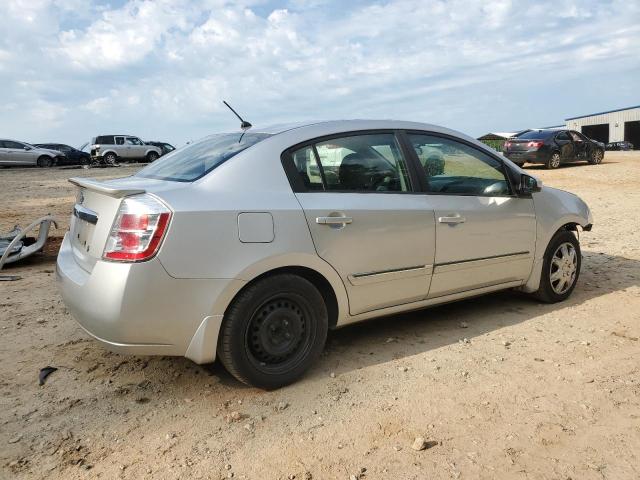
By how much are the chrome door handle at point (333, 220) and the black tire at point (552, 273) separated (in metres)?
2.19

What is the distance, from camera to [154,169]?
156 inches

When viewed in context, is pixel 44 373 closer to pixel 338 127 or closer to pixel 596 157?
pixel 338 127

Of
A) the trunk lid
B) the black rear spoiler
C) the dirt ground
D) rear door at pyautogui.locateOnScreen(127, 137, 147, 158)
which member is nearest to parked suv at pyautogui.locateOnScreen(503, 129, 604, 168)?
the dirt ground

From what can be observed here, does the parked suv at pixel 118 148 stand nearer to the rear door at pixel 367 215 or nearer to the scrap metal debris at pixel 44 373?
the scrap metal debris at pixel 44 373

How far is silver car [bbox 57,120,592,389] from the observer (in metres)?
3.05

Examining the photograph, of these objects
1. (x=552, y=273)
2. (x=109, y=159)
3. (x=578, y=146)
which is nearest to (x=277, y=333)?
(x=552, y=273)

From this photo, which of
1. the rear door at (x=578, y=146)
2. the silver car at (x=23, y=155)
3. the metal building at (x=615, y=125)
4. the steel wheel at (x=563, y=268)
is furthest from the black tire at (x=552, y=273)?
the metal building at (x=615, y=125)

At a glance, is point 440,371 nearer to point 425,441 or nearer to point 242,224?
point 425,441

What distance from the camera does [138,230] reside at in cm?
302

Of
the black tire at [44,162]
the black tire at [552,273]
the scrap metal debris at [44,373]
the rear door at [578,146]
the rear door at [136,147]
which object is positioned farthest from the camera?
the rear door at [136,147]

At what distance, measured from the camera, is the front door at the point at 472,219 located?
4.12 meters

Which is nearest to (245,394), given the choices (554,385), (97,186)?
(97,186)

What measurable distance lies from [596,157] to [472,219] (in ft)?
65.7

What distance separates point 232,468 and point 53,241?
6.65 metres
